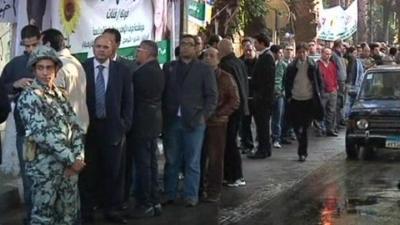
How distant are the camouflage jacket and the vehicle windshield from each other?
31.2 feet

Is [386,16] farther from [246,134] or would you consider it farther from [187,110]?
[187,110]

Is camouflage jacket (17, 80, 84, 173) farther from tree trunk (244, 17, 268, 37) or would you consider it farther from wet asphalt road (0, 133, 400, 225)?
tree trunk (244, 17, 268, 37)

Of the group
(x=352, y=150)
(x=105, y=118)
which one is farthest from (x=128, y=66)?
(x=352, y=150)

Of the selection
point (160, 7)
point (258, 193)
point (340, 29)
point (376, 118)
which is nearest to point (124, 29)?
point (160, 7)

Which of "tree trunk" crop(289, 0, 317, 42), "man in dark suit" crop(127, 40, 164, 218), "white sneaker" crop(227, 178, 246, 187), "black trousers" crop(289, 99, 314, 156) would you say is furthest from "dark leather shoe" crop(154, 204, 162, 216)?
"tree trunk" crop(289, 0, 317, 42)

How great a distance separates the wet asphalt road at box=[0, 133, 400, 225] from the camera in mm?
9047

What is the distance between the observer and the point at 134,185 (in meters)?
9.31

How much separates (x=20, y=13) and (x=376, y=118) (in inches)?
275

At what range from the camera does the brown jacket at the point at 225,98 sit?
9961 millimetres

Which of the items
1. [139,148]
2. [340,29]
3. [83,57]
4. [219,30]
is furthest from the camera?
[340,29]

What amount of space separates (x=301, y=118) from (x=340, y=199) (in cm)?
352

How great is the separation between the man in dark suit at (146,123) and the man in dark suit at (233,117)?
2039mm

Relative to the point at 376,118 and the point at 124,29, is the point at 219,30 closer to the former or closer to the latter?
the point at 376,118

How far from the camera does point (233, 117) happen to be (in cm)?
1097
